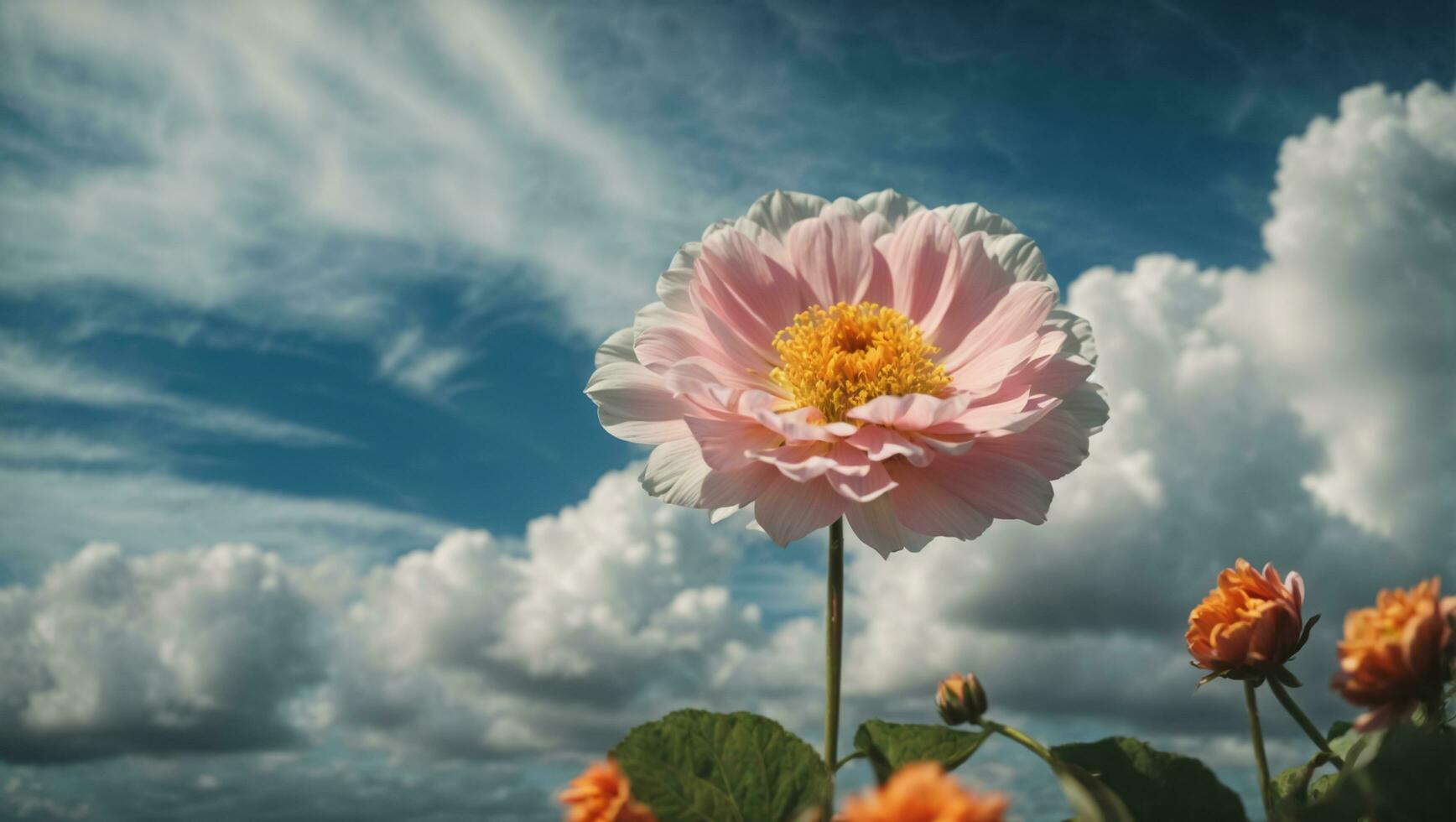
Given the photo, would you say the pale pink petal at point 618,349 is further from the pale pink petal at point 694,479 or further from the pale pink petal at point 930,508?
the pale pink petal at point 930,508

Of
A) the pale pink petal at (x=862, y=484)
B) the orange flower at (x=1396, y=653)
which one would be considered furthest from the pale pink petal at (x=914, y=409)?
Result: the orange flower at (x=1396, y=653)

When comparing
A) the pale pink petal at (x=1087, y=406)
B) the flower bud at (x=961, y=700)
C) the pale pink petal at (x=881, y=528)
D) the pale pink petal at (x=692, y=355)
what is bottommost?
the flower bud at (x=961, y=700)

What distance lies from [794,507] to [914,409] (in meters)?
0.34

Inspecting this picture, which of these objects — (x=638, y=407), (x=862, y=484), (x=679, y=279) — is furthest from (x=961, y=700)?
(x=679, y=279)

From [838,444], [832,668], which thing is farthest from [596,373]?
[832,668]

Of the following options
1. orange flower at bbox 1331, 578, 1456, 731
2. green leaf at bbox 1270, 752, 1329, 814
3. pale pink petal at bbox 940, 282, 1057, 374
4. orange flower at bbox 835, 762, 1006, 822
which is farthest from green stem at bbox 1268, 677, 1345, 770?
orange flower at bbox 835, 762, 1006, 822

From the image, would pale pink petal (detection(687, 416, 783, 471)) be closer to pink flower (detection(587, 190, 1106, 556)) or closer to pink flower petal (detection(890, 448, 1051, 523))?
pink flower (detection(587, 190, 1106, 556))

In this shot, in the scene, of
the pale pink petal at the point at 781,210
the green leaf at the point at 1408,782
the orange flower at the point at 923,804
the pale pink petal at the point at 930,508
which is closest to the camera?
the orange flower at the point at 923,804

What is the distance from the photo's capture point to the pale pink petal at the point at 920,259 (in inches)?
112

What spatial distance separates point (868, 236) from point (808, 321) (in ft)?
0.90

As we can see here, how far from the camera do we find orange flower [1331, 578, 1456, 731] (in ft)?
5.45

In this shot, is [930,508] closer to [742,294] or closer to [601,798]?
[742,294]

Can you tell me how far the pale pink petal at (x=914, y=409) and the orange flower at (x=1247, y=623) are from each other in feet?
2.19

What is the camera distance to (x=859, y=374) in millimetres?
2830
